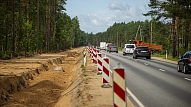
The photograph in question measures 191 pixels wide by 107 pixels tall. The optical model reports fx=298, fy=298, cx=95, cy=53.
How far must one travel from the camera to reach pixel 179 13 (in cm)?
3219

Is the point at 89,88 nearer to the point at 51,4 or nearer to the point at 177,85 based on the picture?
the point at 177,85

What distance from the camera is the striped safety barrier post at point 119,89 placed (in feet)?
19.9

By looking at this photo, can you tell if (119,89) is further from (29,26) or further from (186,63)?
(29,26)

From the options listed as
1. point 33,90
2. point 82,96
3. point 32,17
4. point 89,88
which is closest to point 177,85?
point 89,88

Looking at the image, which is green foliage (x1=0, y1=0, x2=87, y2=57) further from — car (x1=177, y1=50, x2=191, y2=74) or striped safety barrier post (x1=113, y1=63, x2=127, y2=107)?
striped safety barrier post (x1=113, y1=63, x2=127, y2=107)

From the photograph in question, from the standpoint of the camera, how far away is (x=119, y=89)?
6090mm

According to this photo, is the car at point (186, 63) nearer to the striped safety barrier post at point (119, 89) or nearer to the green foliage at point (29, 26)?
the striped safety barrier post at point (119, 89)

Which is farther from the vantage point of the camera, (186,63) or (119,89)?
(186,63)

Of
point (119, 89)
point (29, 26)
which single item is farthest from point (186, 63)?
point (29, 26)

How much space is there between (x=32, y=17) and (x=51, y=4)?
23.3ft

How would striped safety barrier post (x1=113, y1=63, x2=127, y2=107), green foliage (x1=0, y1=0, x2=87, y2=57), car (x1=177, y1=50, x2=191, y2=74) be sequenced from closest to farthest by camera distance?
1. striped safety barrier post (x1=113, y1=63, x2=127, y2=107)
2. car (x1=177, y1=50, x2=191, y2=74)
3. green foliage (x1=0, y1=0, x2=87, y2=57)

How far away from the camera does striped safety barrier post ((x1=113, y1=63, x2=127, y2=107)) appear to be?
6.06m

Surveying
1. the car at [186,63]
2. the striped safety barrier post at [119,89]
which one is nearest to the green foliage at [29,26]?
the car at [186,63]

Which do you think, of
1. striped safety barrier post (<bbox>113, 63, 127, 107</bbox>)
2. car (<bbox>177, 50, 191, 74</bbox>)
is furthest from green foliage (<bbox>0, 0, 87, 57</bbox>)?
striped safety barrier post (<bbox>113, 63, 127, 107</bbox>)
